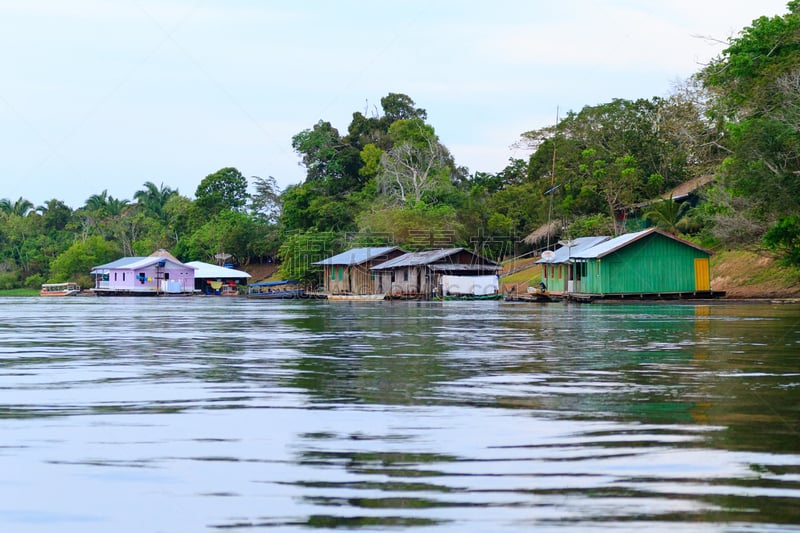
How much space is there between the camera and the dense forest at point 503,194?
35156 mm

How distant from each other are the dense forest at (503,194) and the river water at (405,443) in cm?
2200

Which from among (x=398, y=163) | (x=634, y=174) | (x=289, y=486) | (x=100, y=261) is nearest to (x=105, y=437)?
(x=289, y=486)

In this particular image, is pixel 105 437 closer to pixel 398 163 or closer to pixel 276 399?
pixel 276 399

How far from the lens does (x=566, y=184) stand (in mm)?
62906

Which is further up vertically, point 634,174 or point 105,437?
point 634,174

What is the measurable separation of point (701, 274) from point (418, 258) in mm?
18073

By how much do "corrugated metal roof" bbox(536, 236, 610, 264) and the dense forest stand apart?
14.3ft

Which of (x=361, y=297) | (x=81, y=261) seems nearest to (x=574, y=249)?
(x=361, y=297)

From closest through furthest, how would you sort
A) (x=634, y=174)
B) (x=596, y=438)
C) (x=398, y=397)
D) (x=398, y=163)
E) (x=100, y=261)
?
(x=596, y=438) < (x=398, y=397) < (x=634, y=174) < (x=398, y=163) < (x=100, y=261)

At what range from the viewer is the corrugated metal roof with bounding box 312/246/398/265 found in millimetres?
64188

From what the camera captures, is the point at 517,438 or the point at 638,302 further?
the point at 638,302

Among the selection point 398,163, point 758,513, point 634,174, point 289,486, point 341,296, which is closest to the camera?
point 758,513

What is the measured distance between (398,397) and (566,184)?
5461 cm

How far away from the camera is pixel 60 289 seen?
87.4m
